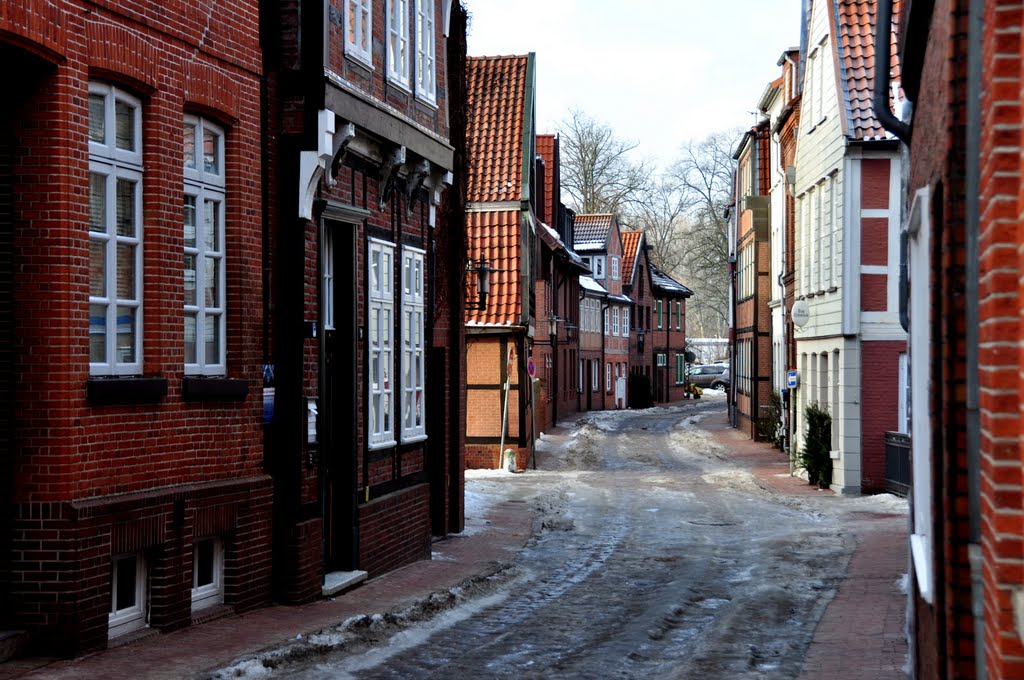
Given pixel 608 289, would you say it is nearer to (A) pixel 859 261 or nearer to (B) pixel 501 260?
(B) pixel 501 260

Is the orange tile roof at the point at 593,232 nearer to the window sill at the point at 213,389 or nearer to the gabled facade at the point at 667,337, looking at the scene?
the gabled facade at the point at 667,337

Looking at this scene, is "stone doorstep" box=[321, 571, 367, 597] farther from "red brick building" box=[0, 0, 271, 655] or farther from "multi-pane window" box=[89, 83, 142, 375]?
"multi-pane window" box=[89, 83, 142, 375]

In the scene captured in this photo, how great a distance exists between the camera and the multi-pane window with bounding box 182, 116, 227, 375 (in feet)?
35.3

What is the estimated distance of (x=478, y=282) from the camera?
31.4m

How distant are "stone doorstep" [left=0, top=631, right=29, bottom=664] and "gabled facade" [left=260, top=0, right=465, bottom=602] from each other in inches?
133

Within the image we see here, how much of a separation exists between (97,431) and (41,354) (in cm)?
70

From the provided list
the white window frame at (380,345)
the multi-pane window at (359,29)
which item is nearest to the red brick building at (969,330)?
the multi-pane window at (359,29)

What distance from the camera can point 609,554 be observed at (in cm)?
1666

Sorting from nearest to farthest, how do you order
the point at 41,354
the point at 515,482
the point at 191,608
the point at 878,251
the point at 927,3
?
the point at 927,3 < the point at 41,354 < the point at 191,608 < the point at 878,251 < the point at 515,482

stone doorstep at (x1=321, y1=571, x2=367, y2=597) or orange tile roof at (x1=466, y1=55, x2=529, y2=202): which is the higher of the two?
orange tile roof at (x1=466, y1=55, x2=529, y2=202)

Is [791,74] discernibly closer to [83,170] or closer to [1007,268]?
[83,170]

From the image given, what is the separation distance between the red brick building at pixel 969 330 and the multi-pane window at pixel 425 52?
883cm

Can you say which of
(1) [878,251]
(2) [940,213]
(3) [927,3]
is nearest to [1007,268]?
(2) [940,213]

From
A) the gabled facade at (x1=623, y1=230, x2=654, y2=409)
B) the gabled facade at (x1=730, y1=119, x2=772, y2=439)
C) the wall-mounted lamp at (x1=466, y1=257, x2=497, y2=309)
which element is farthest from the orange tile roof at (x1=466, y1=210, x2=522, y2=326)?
the gabled facade at (x1=623, y1=230, x2=654, y2=409)
